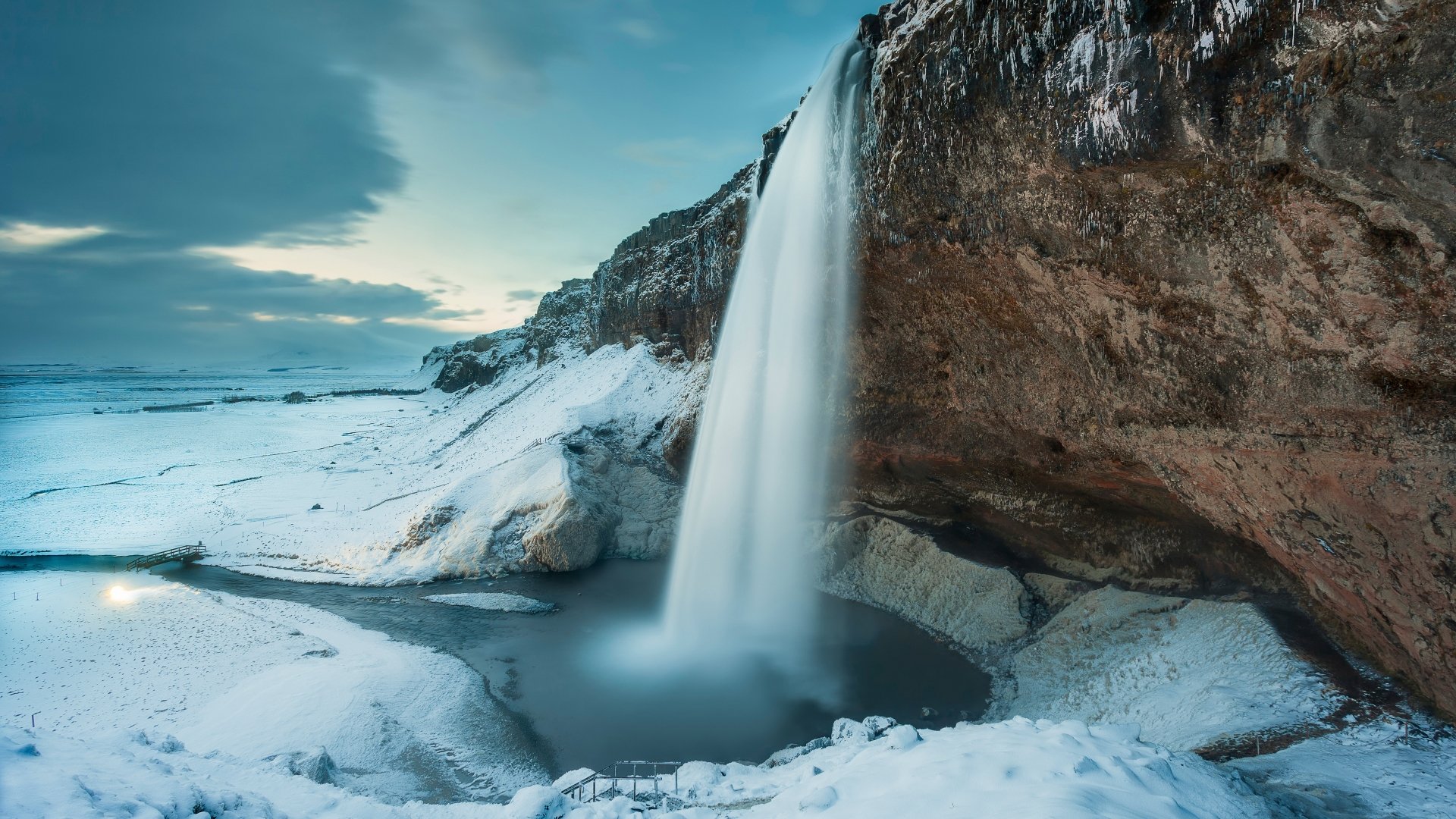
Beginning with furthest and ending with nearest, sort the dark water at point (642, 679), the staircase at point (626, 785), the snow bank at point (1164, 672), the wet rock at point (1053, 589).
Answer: the wet rock at point (1053, 589) < the dark water at point (642, 679) < the snow bank at point (1164, 672) < the staircase at point (626, 785)

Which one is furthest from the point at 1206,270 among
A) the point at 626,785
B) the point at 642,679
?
the point at 642,679

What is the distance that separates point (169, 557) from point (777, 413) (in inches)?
900

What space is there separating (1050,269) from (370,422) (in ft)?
223

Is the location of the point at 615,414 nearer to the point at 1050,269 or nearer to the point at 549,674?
the point at 549,674

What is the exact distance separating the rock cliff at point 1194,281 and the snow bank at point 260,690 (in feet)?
42.0

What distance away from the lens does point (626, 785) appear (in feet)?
32.4

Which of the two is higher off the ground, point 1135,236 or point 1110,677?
point 1135,236

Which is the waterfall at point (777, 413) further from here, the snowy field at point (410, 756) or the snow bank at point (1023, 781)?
the snow bank at point (1023, 781)

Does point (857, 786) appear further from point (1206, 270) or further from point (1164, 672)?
point (1206, 270)

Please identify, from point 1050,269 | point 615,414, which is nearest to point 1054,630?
point 1050,269

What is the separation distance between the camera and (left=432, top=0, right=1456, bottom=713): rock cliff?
23.7 feet

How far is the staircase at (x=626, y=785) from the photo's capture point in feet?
28.5

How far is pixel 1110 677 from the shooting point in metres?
12.6

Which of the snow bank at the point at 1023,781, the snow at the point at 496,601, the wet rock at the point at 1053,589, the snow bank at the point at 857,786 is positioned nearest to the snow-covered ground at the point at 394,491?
the snow at the point at 496,601
